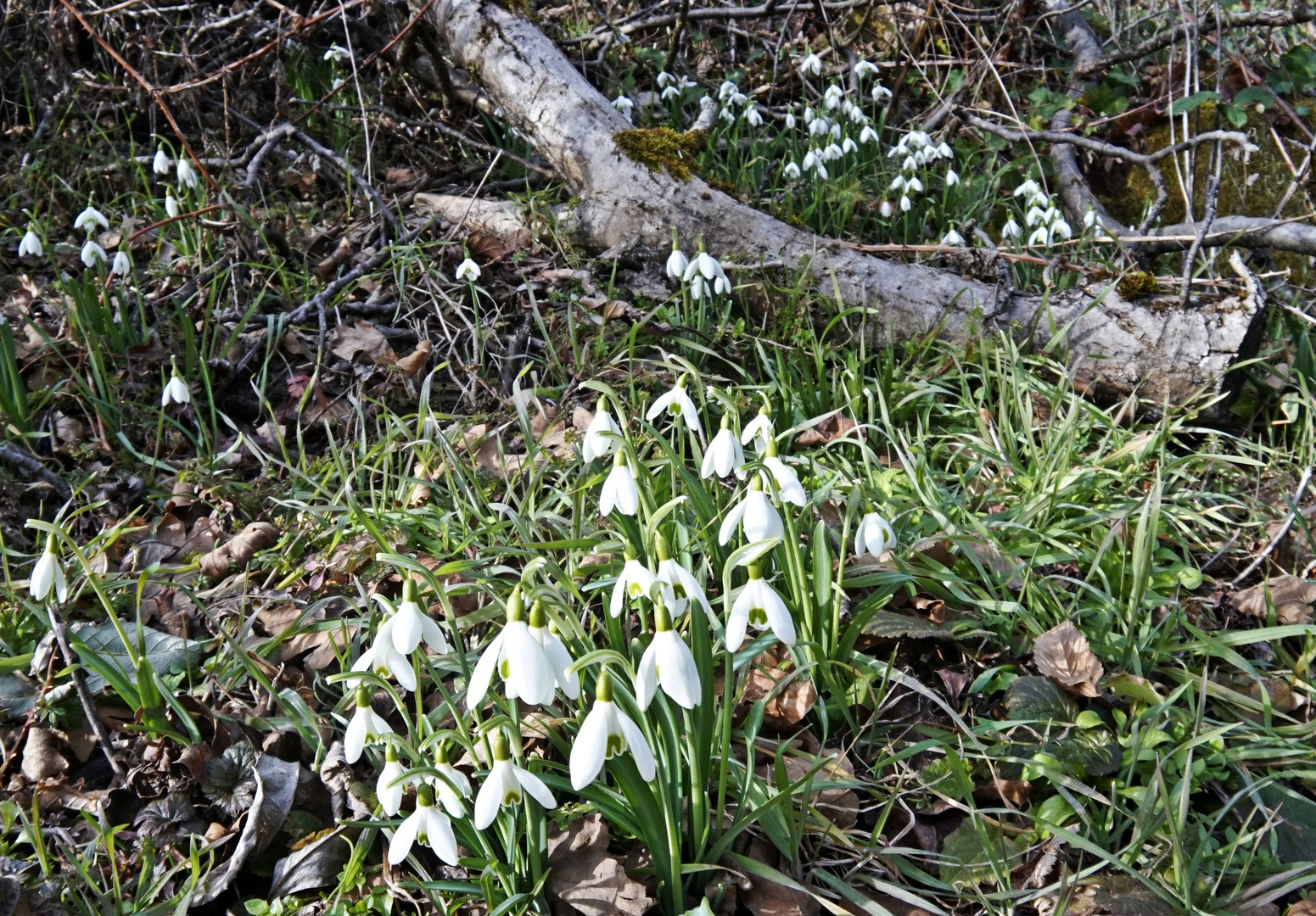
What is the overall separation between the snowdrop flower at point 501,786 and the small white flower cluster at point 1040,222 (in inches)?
125

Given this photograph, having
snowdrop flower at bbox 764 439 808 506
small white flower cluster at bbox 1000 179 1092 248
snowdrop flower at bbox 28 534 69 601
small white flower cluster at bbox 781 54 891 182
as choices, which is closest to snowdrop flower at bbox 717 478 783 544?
snowdrop flower at bbox 764 439 808 506

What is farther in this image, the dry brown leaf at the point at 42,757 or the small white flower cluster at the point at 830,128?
the small white flower cluster at the point at 830,128

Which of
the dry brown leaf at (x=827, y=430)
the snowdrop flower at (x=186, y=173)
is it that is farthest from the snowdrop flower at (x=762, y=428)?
the snowdrop flower at (x=186, y=173)

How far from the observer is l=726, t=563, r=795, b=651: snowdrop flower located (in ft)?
4.27

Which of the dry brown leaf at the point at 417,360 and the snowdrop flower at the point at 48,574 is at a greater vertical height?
the snowdrop flower at the point at 48,574

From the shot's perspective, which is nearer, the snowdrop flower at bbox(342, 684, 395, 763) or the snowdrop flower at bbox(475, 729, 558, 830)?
the snowdrop flower at bbox(475, 729, 558, 830)

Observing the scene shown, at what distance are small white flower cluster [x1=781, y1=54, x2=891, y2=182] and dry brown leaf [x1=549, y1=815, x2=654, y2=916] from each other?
323 cm

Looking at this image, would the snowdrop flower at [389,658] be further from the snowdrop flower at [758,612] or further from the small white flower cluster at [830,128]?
the small white flower cluster at [830,128]

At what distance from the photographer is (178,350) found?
3109 mm

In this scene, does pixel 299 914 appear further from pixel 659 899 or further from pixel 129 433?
pixel 129 433

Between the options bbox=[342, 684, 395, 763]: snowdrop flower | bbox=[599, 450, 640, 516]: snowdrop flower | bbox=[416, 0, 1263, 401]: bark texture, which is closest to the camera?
bbox=[342, 684, 395, 763]: snowdrop flower

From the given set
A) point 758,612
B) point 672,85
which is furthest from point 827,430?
point 672,85

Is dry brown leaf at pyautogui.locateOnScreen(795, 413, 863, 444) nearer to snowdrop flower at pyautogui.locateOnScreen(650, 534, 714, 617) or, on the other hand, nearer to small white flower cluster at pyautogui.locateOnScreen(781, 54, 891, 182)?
snowdrop flower at pyautogui.locateOnScreen(650, 534, 714, 617)

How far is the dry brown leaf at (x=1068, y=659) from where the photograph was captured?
1.82 metres
